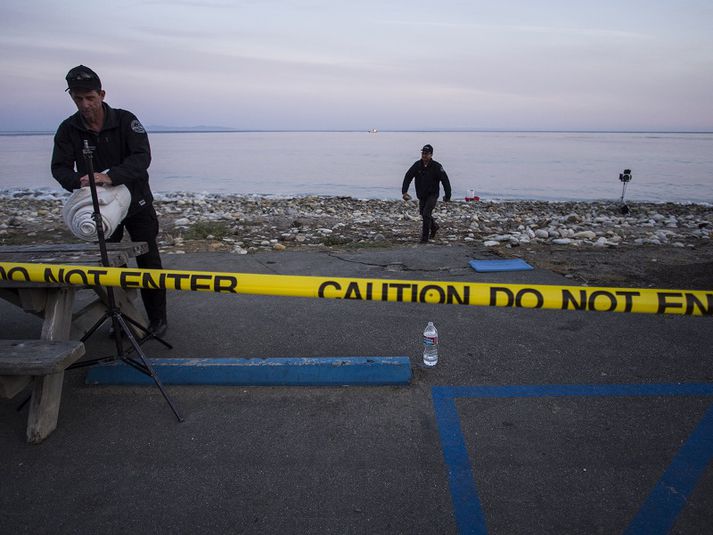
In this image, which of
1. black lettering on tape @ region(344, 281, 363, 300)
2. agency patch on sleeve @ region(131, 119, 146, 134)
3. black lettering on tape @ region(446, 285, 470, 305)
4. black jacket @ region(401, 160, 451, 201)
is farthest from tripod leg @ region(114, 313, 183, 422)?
black jacket @ region(401, 160, 451, 201)

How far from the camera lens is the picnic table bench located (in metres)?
2.68

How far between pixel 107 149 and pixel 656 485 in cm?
479

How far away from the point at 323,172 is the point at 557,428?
32391 mm

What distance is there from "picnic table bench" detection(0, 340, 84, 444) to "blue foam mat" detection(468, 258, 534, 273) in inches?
212

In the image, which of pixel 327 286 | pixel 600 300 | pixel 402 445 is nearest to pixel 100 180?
pixel 327 286

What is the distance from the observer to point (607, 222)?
12.8 metres

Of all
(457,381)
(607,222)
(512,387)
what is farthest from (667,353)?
(607,222)

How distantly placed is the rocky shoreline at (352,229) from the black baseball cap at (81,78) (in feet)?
15.5

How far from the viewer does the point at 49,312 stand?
10.9 feet

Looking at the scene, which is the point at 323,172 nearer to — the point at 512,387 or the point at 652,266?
the point at 652,266

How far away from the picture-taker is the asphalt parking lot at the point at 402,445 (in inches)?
94.3

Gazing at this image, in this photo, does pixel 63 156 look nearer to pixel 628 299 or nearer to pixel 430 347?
pixel 430 347

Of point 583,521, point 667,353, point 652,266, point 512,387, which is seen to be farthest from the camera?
point 652,266

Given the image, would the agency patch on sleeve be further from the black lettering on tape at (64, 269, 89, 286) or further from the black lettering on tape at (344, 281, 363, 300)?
the black lettering on tape at (344, 281, 363, 300)
